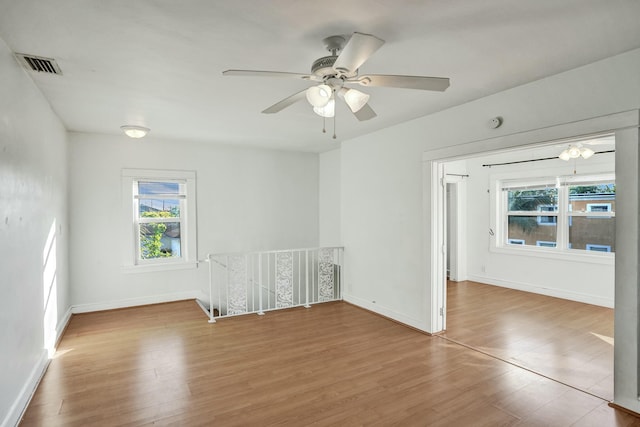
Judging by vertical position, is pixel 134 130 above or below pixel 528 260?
above

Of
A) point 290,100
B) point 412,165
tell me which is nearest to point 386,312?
point 412,165

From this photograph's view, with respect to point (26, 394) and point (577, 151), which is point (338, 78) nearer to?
point (26, 394)

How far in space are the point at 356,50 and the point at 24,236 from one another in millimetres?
2778

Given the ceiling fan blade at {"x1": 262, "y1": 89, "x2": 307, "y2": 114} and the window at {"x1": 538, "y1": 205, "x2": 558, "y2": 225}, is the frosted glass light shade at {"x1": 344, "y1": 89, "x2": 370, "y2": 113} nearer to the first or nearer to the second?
the ceiling fan blade at {"x1": 262, "y1": 89, "x2": 307, "y2": 114}

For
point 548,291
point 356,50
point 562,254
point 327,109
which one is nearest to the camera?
point 356,50

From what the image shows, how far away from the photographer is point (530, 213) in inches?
244

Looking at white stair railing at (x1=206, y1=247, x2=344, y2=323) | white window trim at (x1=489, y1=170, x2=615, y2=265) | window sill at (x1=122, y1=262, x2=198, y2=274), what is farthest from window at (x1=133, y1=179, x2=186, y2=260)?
white window trim at (x1=489, y1=170, x2=615, y2=265)

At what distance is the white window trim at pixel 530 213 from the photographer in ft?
17.2

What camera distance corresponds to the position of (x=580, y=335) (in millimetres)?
3938

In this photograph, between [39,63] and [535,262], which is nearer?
[39,63]

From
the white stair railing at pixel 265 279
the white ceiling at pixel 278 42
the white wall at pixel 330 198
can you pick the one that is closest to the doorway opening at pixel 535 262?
the white ceiling at pixel 278 42

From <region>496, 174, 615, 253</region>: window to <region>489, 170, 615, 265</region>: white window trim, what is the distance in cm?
1

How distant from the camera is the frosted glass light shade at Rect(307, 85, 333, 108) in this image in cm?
207

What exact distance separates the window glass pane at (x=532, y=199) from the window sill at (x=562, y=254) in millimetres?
742
